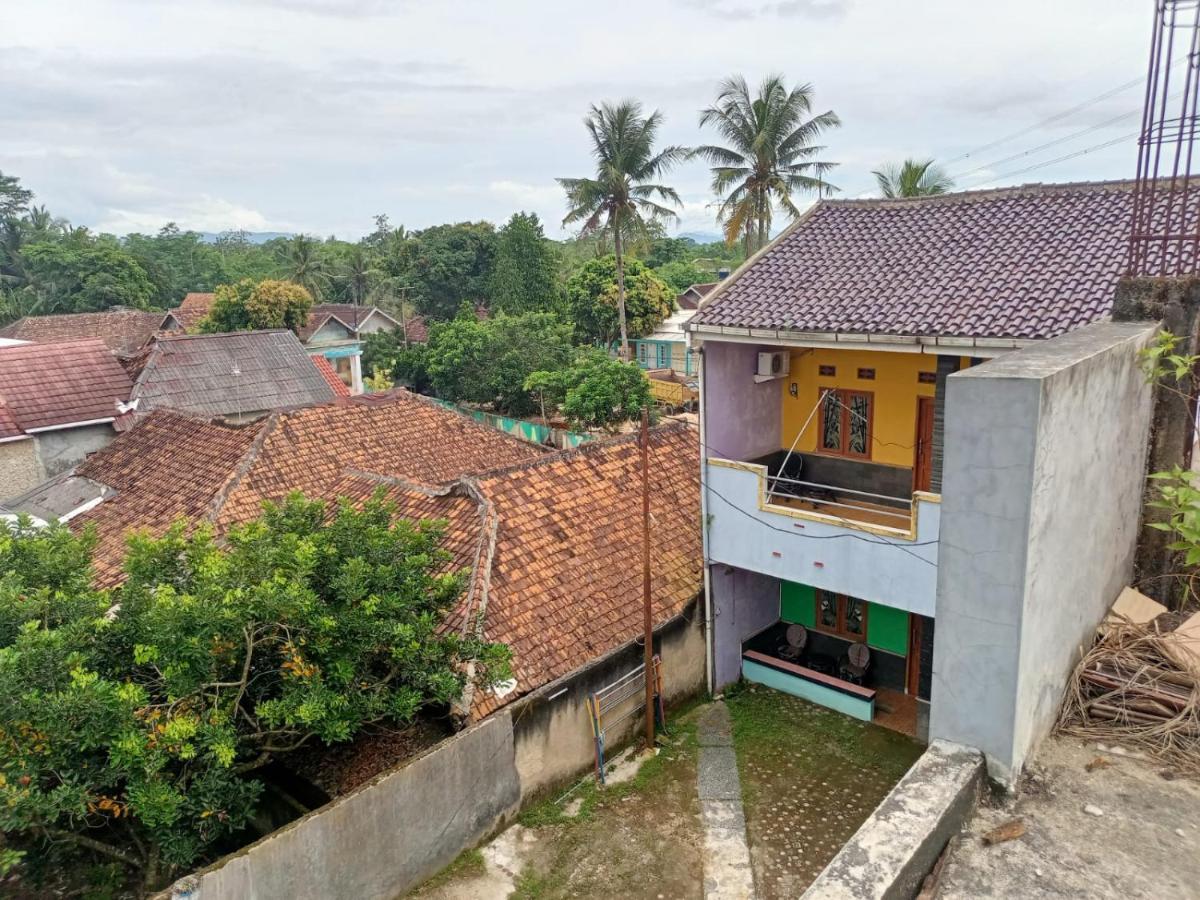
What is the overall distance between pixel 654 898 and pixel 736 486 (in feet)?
16.1

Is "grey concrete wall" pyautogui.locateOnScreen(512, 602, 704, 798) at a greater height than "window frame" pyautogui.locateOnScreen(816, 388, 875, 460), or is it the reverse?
"window frame" pyautogui.locateOnScreen(816, 388, 875, 460)

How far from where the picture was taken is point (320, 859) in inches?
284

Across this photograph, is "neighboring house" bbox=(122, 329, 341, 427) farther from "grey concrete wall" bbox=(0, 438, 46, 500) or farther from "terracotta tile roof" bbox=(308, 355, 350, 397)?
"grey concrete wall" bbox=(0, 438, 46, 500)

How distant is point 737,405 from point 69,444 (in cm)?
1368

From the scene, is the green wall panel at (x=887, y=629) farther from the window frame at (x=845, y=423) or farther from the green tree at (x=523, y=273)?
the green tree at (x=523, y=273)

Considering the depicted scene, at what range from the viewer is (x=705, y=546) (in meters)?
11.3

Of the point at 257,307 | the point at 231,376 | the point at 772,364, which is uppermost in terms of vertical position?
the point at 257,307

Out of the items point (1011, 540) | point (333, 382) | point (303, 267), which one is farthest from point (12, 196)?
point (1011, 540)

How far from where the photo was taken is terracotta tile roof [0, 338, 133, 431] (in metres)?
16.2

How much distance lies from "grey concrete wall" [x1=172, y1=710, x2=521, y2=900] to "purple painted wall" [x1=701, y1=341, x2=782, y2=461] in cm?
478

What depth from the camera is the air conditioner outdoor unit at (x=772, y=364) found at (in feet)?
37.3

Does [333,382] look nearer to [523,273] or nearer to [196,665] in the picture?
[523,273]

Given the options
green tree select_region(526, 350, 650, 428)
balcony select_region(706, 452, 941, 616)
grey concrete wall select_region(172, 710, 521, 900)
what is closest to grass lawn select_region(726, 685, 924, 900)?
balcony select_region(706, 452, 941, 616)

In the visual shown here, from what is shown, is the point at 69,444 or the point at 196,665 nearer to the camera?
the point at 196,665
